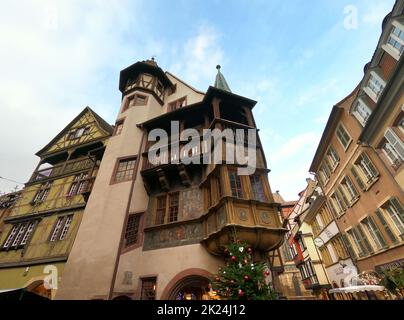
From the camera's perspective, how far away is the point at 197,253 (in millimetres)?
8898

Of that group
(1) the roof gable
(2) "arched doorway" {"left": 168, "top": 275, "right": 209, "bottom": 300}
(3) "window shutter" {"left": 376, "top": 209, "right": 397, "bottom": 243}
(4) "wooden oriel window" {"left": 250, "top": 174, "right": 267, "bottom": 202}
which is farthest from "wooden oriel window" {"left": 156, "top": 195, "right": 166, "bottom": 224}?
(3) "window shutter" {"left": 376, "top": 209, "right": 397, "bottom": 243}

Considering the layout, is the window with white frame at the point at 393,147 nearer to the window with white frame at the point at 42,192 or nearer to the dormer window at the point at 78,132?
the dormer window at the point at 78,132

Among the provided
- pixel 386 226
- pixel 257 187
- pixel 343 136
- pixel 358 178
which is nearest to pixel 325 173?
pixel 343 136

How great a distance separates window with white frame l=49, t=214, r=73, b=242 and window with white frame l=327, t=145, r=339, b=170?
792 inches

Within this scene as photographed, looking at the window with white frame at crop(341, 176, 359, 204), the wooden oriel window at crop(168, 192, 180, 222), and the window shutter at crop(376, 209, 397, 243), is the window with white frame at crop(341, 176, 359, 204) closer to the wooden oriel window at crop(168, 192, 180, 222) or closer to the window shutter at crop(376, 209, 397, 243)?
the window shutter at crop(376, 209, 397, 243)

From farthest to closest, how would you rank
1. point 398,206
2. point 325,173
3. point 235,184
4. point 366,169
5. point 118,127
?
point 325,173 < point 118,127 < point 366,169 < point 398,206 < point 235,184

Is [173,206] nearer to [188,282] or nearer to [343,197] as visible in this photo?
[188,282]


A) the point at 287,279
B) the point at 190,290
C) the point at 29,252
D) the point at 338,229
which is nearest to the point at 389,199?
the point at 338,229

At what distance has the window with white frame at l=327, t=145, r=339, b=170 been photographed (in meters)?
16.6

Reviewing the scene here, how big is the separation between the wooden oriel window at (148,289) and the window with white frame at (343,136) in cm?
1513

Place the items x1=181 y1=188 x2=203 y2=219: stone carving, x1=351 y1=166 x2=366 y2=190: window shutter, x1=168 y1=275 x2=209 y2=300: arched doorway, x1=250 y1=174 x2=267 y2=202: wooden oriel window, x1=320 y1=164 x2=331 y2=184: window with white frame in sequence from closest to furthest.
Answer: x1=168 y1=275 x2=209 y2=300: arched doorway < x1=250 y1=174 x2=267 y2=202: wooden oriel window < x1=181 y1=188 x2=203 y2=219: stone carving < x1=351 y1=166 x2=366 y2=190: window shutter < x1=320 y1=164 x2=331 y2=184: window with white frame

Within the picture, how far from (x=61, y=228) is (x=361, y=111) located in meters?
21.3

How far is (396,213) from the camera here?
11094 millimetres
